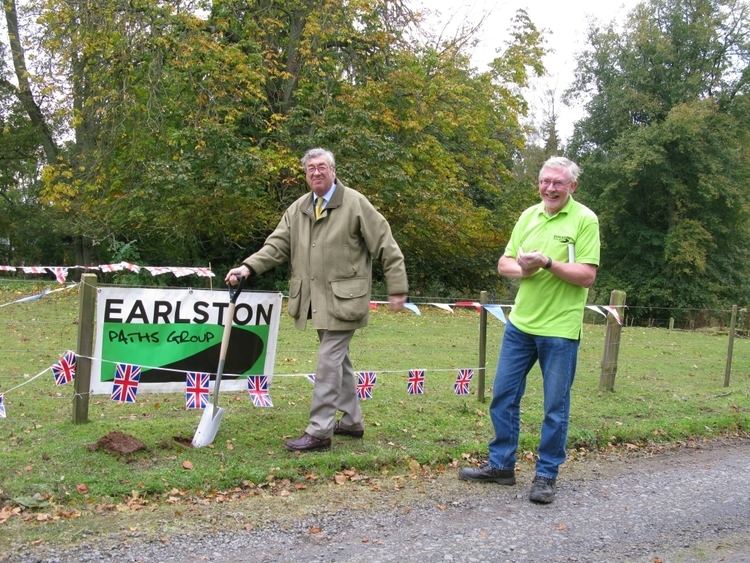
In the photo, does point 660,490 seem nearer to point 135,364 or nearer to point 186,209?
point 135,364

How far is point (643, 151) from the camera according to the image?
34.4m

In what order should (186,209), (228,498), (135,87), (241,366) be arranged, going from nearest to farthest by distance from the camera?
(228,498) < (241,366) < (135,87) < (186,209)

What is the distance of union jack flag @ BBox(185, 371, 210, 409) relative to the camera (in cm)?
554

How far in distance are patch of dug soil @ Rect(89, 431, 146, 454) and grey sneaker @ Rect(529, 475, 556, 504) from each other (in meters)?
2.72

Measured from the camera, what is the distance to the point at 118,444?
493 cm

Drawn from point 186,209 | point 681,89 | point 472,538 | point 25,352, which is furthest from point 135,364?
point 681,89

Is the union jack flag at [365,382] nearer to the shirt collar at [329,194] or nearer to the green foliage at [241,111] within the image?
the shirt collar at [329,194]

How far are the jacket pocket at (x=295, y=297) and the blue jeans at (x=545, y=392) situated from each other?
1544mm

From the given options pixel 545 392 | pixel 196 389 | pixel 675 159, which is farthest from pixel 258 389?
pixel 675 159

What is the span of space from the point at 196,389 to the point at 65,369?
0.99 meters

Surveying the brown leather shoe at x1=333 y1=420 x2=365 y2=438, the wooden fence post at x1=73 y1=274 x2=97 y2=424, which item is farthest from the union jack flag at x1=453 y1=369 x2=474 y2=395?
the wooden fence post at x1=73 y1=274 x2=97 y2=424

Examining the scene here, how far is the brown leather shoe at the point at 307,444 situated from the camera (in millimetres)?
5180

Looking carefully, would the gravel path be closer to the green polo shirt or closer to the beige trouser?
the beige trouser

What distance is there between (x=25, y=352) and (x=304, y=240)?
6.67m
